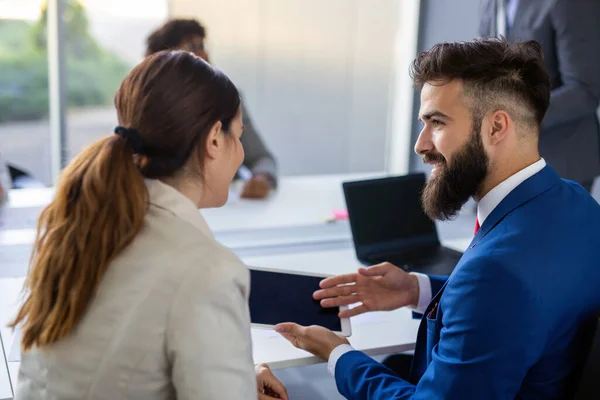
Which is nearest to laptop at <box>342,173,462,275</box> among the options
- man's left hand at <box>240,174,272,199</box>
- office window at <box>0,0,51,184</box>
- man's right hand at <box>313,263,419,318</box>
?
man's right hand at <box>313,263,419,318</box>

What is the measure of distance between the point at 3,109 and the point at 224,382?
8.95ft

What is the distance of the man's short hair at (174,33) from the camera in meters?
2.41

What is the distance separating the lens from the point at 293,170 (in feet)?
12.5

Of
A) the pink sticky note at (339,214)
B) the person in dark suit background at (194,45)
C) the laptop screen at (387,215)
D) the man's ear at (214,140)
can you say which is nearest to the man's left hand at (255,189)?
the person in dark suit background at (194,45)

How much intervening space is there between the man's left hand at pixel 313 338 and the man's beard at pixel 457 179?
13.5 inches

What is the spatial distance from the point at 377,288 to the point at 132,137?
0.87 meters

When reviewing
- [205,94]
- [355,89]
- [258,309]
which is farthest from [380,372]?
[355,89]

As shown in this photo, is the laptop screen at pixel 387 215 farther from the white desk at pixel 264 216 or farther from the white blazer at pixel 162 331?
the white blazer at pixel 162 331

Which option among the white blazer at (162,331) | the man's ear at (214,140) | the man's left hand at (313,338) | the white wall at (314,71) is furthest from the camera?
the white wall at (314,71)

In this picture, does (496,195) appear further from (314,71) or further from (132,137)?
(314,71)

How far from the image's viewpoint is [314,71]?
3.71 meters

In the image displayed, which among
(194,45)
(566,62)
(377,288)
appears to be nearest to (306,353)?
(377,288)

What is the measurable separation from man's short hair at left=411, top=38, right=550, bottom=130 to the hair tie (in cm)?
64

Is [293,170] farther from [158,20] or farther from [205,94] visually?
[205,94]
